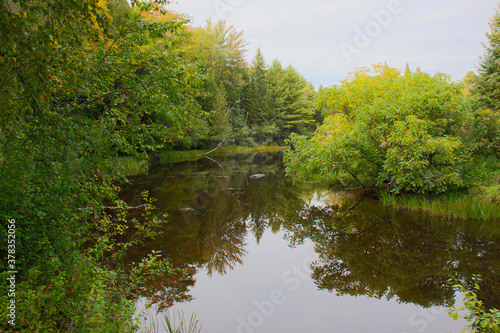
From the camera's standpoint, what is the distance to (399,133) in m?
9.86

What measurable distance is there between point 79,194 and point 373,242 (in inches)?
275

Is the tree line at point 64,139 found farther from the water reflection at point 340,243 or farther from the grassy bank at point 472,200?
the grassy bank at point 472,200

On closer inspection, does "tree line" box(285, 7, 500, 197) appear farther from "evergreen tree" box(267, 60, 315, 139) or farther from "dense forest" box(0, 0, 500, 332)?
"evergreen tree" box(267, 60, 315, 139)

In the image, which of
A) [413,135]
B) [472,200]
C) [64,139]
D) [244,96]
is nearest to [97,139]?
[64,139]

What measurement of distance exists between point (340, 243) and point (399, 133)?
447 centimetres

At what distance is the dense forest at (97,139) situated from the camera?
2982mm

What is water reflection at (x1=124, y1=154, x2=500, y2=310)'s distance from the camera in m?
5.80

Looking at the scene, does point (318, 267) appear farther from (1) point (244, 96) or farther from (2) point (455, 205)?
(1) point (244, 96)

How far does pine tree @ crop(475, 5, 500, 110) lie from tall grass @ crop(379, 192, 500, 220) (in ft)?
18.7

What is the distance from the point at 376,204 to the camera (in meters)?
11.7

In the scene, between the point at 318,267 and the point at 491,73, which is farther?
the point at 491,73

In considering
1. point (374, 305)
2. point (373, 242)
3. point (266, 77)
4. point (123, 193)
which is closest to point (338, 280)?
point (374, 305)

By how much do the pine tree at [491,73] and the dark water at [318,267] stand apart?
765cm

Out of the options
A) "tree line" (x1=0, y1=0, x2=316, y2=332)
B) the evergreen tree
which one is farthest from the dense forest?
the evergreen tree
